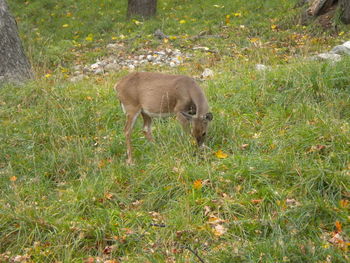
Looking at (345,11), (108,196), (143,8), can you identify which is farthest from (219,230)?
(143,8)

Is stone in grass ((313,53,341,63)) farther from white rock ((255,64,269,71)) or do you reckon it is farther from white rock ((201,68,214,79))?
white rock ((201,68,214,79))

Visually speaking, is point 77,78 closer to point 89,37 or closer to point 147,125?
point 147,125

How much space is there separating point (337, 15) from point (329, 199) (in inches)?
289

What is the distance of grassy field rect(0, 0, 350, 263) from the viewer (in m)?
4.33

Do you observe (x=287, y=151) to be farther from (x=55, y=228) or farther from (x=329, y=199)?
(x=55, y=228)

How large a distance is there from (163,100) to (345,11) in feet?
20.7

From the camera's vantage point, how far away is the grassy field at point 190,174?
4.33 meters

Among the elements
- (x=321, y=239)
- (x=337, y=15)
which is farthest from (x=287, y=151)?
(x=337, y=15)

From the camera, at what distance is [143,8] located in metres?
14.4

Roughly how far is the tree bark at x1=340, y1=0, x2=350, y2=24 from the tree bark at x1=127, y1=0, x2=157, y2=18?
538cm

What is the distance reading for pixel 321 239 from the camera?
411 cm

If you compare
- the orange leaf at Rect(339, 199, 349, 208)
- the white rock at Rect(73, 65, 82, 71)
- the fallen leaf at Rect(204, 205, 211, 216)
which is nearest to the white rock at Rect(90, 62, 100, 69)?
the white rock at Rect(73, 65, 82, 71)

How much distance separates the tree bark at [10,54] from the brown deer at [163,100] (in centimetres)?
305

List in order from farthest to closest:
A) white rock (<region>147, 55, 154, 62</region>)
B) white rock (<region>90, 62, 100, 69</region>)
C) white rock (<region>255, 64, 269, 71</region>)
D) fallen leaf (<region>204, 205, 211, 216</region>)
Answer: white rock (<region>147, 55, 154, 62</region>) < white rock (<region>90, 62, 100, 69</region>) < white rock (<region>255, 64, 269, 71</region>) < fallen leaf (<region>204, 205, 211, 216</region>)
